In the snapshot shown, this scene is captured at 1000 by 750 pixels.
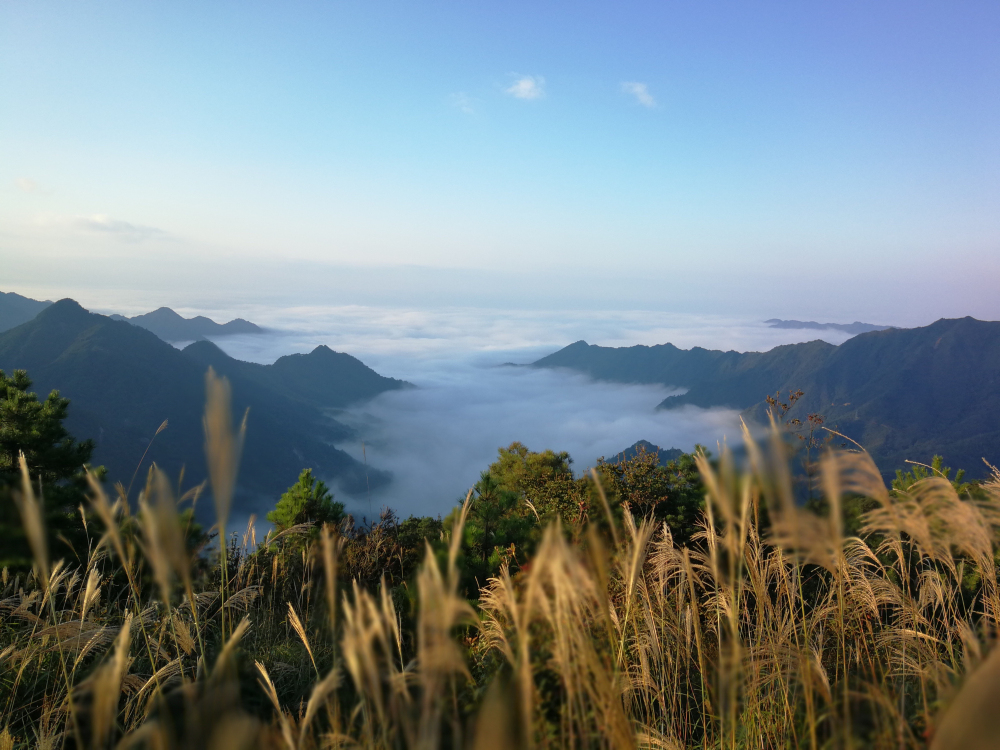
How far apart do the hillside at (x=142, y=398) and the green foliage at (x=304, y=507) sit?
103m

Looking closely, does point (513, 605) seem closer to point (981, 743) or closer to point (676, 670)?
point (981, 743)

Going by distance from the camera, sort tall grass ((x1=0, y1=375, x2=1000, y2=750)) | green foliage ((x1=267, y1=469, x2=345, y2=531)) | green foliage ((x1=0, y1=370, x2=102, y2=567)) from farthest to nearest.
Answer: green foliage ((x1=0, y1=370, x2=102, y2=567))
green foliage ((x1=267, y1=469, x2=345, y2=531))
tall grass ((x1=0, y1=375, x2=1000, y2=750))

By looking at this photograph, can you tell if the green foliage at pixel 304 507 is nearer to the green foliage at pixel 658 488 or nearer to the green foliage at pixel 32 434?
the green foliage at pixel 32 434

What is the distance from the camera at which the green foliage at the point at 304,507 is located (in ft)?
26.6

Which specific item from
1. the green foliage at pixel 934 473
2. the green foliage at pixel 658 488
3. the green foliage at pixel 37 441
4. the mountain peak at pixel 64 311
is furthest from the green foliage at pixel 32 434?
the mountain peak at pixel 64 311

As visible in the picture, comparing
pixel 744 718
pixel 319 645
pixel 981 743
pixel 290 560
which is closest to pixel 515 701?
pixel 981 743

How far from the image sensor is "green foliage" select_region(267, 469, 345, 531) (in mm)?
8109

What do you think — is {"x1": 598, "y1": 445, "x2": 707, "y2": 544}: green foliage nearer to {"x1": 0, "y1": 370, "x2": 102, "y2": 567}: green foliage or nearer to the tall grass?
the tall grass

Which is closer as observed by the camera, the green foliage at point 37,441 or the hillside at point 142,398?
the green foliage at point 37,441

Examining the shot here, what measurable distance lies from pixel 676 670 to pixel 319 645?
242 centimetres

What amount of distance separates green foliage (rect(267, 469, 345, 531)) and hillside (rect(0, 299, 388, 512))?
10270cm

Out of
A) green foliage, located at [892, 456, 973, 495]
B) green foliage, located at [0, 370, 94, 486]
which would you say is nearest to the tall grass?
green foliage, located at [892, 456, 973, 495]

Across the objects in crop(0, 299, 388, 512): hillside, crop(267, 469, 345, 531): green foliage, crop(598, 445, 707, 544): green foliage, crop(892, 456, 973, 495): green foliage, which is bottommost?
crop(0, 299, 388, 512): hillside

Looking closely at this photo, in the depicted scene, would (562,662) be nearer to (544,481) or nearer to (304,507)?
(304,507)
